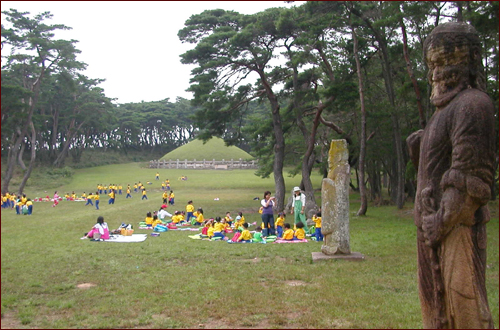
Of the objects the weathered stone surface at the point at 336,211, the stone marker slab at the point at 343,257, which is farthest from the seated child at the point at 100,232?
the weathered stone surface at the point at 336,211

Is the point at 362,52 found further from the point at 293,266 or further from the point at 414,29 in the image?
the point at 293,266

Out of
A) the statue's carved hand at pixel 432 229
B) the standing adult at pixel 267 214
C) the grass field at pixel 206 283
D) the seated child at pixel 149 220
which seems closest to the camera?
the statue's carved hand at pixel 432 229

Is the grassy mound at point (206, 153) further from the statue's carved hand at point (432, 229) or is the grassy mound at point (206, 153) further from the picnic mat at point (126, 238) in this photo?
the statue's carved hand at point (432, 229)

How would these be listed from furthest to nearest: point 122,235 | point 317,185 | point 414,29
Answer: point 317,185
point 414,29
point 122,235

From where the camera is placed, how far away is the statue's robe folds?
9.61 feet

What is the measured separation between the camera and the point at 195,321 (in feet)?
16.9

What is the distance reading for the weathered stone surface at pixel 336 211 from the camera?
8.88 meters

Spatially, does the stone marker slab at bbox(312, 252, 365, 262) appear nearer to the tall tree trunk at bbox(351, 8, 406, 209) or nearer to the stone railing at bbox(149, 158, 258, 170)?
the tall tree trunk at bbox(351, 8, 406, 209)

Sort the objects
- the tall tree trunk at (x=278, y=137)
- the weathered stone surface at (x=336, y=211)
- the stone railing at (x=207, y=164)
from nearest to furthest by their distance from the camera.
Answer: the weathered stone surface at (x=336, y=211) → the tall tree trunk at (x=278, y=137) → the stone railing at (x=207, y=164)

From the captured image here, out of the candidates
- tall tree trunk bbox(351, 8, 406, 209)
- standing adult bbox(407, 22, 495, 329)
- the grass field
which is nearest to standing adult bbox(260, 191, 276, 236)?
the grass field

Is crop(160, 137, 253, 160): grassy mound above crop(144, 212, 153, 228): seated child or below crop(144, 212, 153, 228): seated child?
above

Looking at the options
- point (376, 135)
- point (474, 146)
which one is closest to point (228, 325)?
point (474, 146)

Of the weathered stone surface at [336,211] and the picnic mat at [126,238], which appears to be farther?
the picnic mat at [126,238]

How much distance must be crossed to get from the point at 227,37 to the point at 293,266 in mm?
13267
